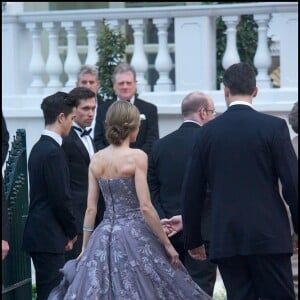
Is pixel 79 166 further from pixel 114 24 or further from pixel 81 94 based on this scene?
pixel 114 24

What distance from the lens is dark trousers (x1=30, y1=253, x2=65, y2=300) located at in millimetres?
8359

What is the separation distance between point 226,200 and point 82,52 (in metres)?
7.78

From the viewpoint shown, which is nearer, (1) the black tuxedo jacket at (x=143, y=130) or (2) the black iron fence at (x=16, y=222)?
(2) the black iron fence at (x=16, y=222)

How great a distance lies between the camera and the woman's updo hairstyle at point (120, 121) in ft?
25.5

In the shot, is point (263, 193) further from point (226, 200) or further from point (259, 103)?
point (259, 103)

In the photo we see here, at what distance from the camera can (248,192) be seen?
694 cm

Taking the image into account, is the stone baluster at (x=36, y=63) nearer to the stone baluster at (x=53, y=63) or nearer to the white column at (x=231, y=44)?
the stone baluster at (x=53, y=63)

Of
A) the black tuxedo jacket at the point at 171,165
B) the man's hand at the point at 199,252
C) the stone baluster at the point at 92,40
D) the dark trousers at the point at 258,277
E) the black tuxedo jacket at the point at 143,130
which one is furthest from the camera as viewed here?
the stone baluster at the point at 92,40

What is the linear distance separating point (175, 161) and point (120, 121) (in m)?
0.85

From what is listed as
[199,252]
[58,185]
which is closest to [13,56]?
[58,185]

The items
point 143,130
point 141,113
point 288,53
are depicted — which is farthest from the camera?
point 288,53

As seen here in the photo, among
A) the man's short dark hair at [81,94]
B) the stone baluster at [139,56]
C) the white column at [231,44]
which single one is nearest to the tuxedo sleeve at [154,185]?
the man's short dark hair at [81,94]

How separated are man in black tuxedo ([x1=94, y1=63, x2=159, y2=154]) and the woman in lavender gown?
241 centimetres

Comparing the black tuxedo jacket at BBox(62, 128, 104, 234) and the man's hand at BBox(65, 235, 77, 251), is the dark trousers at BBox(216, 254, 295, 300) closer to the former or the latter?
the man's hand at BBox(65, 235, 77, 251)
